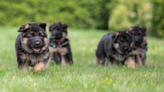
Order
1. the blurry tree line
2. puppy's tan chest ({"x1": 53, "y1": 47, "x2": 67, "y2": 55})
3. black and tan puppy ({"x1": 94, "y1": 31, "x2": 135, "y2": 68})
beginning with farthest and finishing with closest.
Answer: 1. the blurry tree line
2. puppy's tan chest ({"x1": 53, "y1": 47, "x2": 67, "y2": 55})
3. black and tan puppy ({"x1": 94, "y1": 31, "x2": 135, "y2": 68})

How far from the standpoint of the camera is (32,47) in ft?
13.3

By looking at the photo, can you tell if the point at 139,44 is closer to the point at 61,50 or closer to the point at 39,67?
the point at 61,50

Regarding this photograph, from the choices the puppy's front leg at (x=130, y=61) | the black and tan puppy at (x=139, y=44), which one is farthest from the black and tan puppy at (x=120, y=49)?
the black and tan puppy at (x=139, y=44)

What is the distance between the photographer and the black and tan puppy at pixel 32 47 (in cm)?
404

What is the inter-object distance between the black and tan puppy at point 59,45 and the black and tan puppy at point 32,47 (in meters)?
2.00

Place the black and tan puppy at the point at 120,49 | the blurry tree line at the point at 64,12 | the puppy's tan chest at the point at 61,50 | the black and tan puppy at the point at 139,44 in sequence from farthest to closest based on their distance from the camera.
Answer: the blurry tree line at the point at 64,12
the black and tan puppy at the point at 139,44
the puppy's tan chest at the point at 61,50
the black and tan puppy at the point at 120,49

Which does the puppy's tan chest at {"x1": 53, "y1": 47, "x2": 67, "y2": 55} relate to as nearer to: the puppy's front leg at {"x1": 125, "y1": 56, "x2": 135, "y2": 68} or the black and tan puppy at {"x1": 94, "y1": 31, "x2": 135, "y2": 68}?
the black and tan puppy at {"x1": 94, "y1": 31, "x2": 135, "y2": 68}

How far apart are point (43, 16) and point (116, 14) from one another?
10336 millimetres

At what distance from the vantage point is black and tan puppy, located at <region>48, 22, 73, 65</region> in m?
6.23

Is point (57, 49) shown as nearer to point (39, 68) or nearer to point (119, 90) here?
point (39, 68)

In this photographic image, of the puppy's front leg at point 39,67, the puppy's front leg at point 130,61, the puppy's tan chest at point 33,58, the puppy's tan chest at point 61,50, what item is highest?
the puppy's tan chest at point 33,58

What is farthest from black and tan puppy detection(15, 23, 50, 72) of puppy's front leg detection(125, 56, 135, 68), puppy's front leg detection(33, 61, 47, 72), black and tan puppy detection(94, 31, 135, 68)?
puppy's front leg detection(125, 56, 135, 68)

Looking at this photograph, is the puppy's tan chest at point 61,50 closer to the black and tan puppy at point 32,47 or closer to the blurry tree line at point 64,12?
the black and tan puppy at point 32,47

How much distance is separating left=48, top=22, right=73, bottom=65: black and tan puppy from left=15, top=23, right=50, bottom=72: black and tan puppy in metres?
2.00
